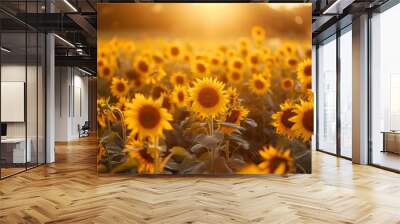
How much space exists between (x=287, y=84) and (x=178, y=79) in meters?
1.75

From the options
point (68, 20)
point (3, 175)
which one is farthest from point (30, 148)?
point (68, 20)

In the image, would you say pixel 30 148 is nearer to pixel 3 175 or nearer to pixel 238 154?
pixel 3 175

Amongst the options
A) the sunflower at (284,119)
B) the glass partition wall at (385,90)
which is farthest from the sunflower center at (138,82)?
the glass partition wall at (385,90)

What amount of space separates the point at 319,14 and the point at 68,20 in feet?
16.1

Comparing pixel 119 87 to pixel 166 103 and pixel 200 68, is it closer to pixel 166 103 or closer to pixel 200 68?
pixel 166 103

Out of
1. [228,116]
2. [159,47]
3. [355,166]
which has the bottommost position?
[355,166]

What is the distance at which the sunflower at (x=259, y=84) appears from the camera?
249 inches

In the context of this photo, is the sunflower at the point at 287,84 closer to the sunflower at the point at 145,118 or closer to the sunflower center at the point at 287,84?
the sunflower center at the point at 287,84

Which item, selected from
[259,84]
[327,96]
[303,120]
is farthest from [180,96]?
[327,96]

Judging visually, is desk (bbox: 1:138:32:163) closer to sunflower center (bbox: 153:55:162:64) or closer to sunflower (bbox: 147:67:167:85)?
sunflower (bbox: 147:67:167:85)

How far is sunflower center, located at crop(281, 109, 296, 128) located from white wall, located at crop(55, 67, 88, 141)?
10705mm

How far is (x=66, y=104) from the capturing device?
591 inches

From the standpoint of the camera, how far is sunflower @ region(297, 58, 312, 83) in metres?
6.29

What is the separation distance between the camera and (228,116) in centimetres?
628
